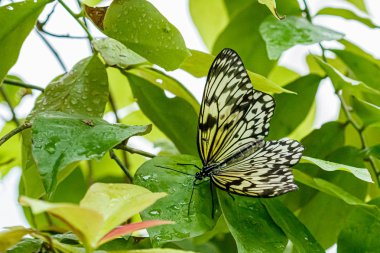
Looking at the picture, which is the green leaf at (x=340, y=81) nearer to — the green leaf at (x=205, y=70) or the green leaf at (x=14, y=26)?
the green leaf at (x=205, y=70)

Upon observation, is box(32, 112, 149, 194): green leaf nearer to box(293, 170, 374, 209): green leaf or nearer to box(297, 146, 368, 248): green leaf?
box(293, 170, 374, 209): green leaf

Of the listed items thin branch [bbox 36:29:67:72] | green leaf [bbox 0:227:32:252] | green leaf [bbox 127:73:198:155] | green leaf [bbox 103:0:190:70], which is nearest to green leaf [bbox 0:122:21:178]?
thin branch [bbox 36:29:67:72]

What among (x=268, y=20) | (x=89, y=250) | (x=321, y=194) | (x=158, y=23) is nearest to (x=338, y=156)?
(x=321, y=194)

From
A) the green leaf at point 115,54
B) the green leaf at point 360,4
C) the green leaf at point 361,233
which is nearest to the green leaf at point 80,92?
the green leaf at point 115,54

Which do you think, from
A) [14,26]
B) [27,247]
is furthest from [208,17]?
[27,247]

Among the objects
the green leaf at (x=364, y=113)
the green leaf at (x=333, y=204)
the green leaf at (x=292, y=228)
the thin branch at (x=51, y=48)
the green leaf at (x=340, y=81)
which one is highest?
the thin branch at (x=51, y=48)
